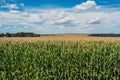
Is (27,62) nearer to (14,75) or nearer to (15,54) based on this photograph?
(14,75)

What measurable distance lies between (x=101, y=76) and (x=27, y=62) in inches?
118

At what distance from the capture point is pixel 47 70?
995 cm

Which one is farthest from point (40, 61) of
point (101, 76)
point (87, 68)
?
point (101, 76)

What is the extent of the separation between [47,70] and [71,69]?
0.94 m

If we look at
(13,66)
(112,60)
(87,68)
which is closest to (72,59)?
(87,68)

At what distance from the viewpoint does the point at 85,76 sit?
10.1m

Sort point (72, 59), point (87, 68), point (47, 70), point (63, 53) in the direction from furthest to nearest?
point (63, 53) → point (72, 59) → point (87, 68) → point (47, 70)

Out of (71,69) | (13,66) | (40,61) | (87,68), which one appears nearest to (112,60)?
(87,68)

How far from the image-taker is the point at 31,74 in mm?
10078

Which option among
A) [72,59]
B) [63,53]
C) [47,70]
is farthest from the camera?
[63,53]

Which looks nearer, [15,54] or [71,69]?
[71,69]

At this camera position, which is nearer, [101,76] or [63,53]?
[101,76]

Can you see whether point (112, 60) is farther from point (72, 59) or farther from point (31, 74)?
point (31, 74)

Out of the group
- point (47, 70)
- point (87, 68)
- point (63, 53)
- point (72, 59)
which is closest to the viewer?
point (47, 70)
